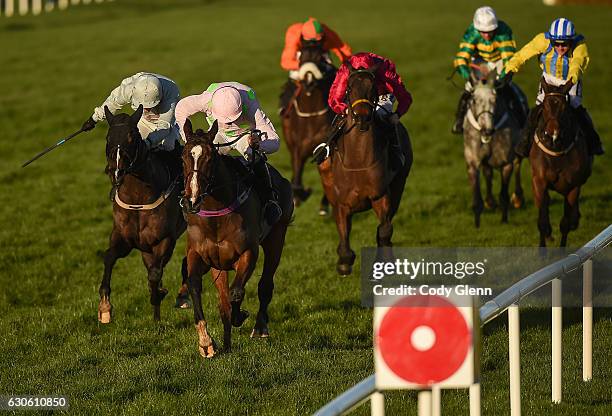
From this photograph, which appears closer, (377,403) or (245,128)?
(377,403)

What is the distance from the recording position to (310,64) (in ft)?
51.5

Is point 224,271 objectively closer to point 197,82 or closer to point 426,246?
point 426,246

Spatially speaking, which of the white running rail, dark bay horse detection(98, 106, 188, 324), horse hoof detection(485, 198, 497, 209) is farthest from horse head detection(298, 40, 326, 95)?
the white running rail

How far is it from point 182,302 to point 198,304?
2368 mm

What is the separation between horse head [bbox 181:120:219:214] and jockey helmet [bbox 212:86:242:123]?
899 millimetres

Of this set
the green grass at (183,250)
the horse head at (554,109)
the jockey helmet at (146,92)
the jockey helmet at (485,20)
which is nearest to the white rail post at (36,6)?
the green grass at (183,250)

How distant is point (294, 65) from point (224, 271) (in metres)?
6.87

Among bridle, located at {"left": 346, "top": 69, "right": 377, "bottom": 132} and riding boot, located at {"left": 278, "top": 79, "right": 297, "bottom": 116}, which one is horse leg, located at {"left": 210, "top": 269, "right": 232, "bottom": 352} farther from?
riding boot, located at {"left": 278, "top": 79, "right": 297, "bottom": 116}

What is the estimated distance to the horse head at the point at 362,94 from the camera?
11.2 metres

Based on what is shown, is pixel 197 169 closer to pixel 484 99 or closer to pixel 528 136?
pixel 528 136

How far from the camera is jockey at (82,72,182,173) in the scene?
1077 cm

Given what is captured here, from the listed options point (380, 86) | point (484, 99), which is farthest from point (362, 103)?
point (484, 99)

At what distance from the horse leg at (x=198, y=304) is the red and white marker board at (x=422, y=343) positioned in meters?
4.23

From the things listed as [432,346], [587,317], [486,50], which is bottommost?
[486,50]
